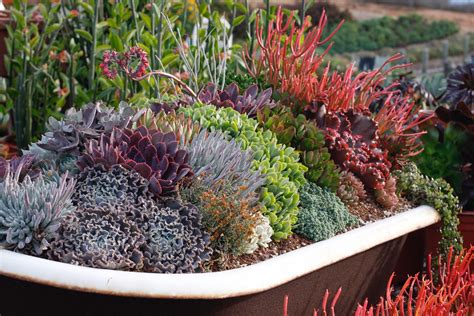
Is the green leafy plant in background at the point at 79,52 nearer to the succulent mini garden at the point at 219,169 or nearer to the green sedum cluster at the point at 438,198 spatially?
the succulent mini garden at the point at 219,169

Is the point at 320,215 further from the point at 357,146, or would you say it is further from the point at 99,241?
the point at 99,241

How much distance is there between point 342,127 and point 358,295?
2.69ft

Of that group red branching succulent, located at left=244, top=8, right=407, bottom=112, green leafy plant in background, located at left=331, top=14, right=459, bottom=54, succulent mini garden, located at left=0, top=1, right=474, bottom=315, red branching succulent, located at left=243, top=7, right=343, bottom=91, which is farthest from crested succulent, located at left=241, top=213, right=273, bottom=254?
green leafy plant in background, located at left=331, top=14, right=459, bottom=54

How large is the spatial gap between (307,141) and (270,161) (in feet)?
1.04

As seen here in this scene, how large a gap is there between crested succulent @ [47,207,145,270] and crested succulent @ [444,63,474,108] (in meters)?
3.04

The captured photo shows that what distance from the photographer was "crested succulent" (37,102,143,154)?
323 cm

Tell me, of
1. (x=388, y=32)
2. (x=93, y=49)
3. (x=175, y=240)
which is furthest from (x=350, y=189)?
(x=388, y=32)

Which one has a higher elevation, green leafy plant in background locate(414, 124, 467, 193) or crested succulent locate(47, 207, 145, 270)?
crested succulent locate(47, 207, 145, 270)

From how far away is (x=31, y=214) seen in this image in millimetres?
2779

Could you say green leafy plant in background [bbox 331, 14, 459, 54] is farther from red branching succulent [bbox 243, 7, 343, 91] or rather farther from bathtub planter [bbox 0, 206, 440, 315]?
bathtub planter [bbox 0, 206, 440, 315]

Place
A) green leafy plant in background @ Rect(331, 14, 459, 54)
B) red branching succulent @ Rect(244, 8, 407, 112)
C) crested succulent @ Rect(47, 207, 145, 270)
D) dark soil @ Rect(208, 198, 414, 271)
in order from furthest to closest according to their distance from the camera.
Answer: green leafy plant in background @ Rect(331, 14, 459, 54), red branching succulent @ Rect(244, 8, 407, 112), dark soil @ Rect(208, 198, 414, 271), crested succulent @ Rect(47, 207, 145, 270)

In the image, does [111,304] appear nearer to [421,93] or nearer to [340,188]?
[340,188]

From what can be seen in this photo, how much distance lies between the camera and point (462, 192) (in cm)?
463

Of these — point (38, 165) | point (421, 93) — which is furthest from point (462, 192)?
point (38, 165)
